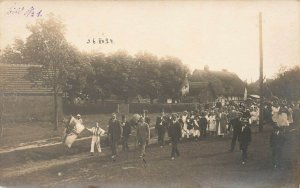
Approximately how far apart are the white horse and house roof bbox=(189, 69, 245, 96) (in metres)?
2.83

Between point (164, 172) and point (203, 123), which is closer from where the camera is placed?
point (164, 172)

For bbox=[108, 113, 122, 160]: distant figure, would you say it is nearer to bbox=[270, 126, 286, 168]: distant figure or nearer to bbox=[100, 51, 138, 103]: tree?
bbox=[100, 51, 138, 103]: tree

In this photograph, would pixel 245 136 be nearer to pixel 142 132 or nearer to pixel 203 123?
pixel 142 132

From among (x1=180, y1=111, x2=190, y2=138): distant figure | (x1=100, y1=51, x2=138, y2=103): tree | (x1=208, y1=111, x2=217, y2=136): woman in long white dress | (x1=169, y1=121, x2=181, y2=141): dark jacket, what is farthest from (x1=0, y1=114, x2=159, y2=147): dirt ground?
(x1=208, y1=111, x2=217, y2=136): woman in long white dress

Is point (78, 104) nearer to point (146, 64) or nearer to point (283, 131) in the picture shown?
point (146, 64)

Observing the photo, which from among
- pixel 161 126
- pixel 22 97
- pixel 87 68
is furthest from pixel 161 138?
pixel 22 97

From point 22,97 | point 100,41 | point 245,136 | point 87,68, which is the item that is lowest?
point 245,136

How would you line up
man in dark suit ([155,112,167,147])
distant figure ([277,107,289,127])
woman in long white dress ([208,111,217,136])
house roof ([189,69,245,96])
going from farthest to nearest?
woman in long white dress ([208,111,217,136])
man in dark suit ([155,112,167,147])
house roof ([189,69,245,96])
distant figure ([277,107,289,127])

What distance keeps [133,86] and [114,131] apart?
3.68ft

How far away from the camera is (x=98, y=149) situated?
1039 centimetres

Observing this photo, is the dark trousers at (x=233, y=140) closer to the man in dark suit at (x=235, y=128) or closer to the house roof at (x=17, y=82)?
the man in dark suit at (x=235, y=128)

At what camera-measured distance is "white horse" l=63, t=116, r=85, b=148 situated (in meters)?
10.4

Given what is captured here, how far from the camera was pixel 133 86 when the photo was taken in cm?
1033

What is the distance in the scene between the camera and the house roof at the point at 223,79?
34.7 feet
